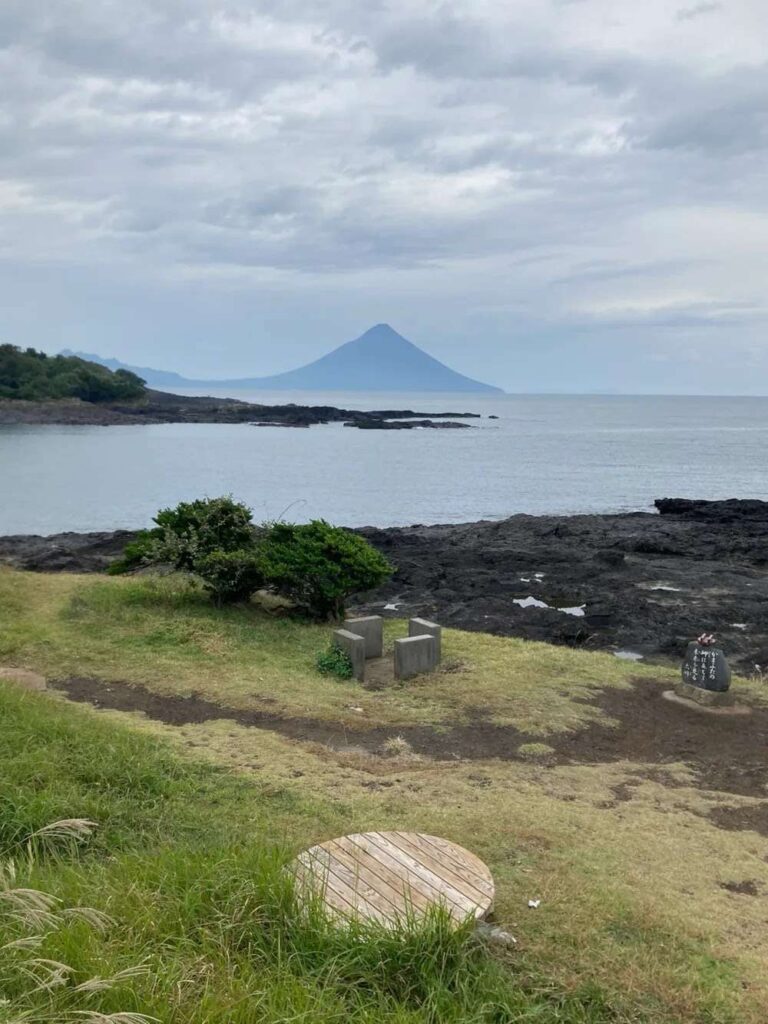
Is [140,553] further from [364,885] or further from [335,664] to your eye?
[364,885]

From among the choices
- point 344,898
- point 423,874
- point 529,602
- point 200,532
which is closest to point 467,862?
point 423,874

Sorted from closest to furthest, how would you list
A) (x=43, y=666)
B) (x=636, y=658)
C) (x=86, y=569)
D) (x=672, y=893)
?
(x=672, y=893), (x=43, y=666), (x=636, y=658), (x=86, y=569)

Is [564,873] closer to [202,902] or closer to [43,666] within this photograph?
[202,902]

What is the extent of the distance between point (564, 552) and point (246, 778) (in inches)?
726

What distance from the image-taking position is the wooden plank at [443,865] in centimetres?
477

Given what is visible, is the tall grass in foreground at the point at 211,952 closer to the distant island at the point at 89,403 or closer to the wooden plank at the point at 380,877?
the wooden plank at the point at 380,877

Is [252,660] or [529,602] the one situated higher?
[252,660]

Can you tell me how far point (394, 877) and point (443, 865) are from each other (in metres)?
0.35

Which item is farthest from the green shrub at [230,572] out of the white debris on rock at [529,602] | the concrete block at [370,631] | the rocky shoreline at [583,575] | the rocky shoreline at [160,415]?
the rocky shoreline at [160,415]

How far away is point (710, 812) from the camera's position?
7.39m

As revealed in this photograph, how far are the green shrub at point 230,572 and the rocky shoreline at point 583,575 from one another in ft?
15.8

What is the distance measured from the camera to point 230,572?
1379cm

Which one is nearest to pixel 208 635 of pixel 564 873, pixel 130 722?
pixel 130 722

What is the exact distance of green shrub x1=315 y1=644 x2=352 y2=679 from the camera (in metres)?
11.3
